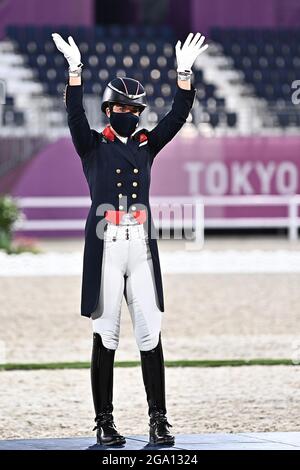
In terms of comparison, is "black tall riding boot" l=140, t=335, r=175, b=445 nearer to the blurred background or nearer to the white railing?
the blurred background

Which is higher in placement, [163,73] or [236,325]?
[163,73]

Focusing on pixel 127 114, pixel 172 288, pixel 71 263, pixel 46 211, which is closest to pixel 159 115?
pixel 46 211

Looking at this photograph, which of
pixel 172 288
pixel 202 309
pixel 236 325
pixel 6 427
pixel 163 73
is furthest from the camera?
pixel 163 73

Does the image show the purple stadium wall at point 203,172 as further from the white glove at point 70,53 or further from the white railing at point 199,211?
the white glove at point 70,53

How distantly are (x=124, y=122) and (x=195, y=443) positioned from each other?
1619mm

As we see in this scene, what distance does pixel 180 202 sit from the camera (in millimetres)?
25906

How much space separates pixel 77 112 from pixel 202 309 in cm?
801

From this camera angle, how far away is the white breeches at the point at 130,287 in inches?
235

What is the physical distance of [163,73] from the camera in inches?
1186

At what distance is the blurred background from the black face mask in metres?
2.04

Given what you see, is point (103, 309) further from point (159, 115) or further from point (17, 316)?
point (159, 115)

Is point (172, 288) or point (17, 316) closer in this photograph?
point (17, 316)

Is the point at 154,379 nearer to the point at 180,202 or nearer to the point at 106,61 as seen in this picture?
the point at 180,202

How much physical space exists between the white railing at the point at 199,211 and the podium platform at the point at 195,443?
1864 cm
